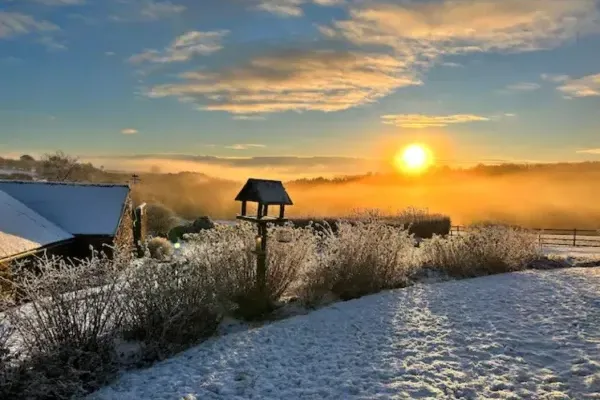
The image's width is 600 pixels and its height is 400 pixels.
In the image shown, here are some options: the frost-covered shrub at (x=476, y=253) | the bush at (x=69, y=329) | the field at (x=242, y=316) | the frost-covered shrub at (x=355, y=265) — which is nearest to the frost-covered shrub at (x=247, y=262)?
the field at (x=242, y=316)

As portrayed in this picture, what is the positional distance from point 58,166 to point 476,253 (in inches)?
1771

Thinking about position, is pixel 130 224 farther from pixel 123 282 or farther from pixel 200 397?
pixel 200 397

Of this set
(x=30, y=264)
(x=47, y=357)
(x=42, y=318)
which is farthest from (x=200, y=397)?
(x=30, y=264)

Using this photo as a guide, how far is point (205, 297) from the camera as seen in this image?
27.6 ft

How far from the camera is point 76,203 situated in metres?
20.2

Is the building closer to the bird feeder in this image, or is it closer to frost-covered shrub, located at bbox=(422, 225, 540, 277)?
the bird feeder

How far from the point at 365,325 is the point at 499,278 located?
20.4 ft

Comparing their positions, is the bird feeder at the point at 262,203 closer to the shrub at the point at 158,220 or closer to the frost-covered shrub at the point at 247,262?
the frost-covered shrub at the point at 247,262

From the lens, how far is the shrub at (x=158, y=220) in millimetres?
33469

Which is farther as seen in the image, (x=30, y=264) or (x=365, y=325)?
(x=30, y=264)

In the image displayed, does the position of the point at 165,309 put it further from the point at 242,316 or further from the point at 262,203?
the point at 262,203

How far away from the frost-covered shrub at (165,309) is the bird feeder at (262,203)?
1.60 m

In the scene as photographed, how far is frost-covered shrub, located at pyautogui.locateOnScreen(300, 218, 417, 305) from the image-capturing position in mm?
11086

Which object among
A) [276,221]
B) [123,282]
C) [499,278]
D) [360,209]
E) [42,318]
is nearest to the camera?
[42,318]
